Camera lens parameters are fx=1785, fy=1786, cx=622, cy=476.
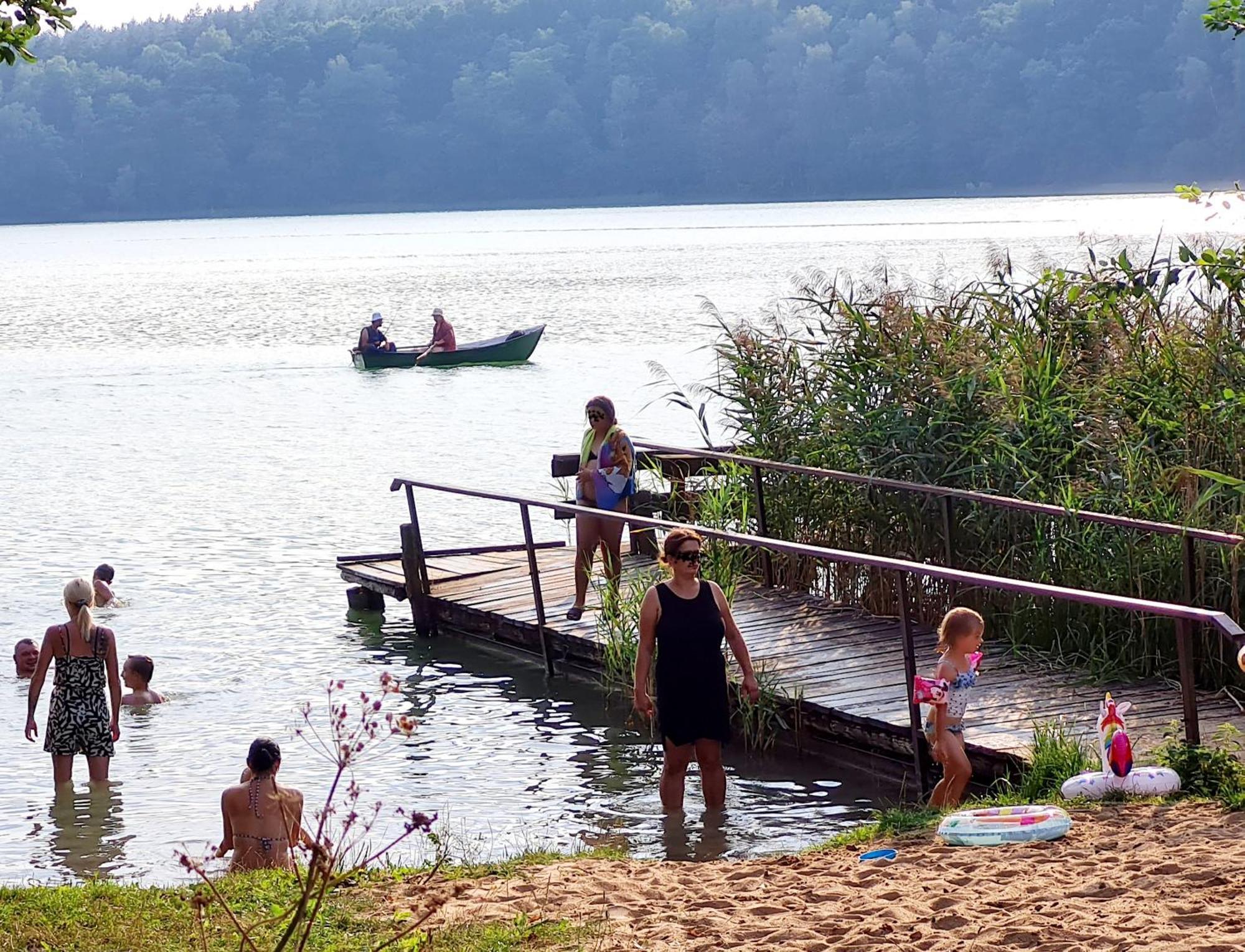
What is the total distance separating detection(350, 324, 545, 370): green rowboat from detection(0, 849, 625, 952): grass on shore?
34113mm

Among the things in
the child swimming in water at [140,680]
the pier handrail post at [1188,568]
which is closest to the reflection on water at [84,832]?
the child swimming in water at [140,680]

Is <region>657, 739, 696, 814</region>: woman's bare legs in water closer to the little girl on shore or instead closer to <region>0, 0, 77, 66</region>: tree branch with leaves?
the little girl on shore

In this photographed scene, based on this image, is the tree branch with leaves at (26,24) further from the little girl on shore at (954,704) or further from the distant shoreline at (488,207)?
the distant shoreline at (488,207)

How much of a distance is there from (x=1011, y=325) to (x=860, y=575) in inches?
87.1

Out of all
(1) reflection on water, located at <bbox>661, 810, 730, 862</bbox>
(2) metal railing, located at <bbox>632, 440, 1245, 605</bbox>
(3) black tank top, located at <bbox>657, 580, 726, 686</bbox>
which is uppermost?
(2) metal railing, located at <bbox>632, 440, 1245, 605</bbox>

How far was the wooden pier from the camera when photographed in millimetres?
9008

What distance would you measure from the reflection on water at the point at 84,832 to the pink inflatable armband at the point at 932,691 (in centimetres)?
435

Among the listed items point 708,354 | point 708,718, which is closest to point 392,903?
point 708,718

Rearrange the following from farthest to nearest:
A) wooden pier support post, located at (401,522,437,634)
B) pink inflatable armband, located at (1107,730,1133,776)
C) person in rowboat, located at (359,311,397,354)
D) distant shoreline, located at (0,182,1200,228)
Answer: distant shoreline, located at (0,182,1200,228), person in rowboat, located at (359,311,397,354), wooden pier support post, located at (401,522,437,634), pink inflatable armband, located at (1107,730,1133,776)

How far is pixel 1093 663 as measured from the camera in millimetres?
9758

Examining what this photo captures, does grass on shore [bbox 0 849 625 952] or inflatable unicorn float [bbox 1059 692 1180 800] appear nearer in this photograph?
grass on shore [bbox 0 849 625 952]

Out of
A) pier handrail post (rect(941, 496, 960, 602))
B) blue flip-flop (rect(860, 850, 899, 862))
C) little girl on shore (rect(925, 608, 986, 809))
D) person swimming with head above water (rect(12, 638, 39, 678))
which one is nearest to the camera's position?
blue flip-flop (rect(860, 850, 899, 862))

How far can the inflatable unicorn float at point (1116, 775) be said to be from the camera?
7297mm

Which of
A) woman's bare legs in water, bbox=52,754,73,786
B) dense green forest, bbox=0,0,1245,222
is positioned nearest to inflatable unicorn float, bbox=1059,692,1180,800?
woman's bare legs in water, bbox=52,754,73,786
